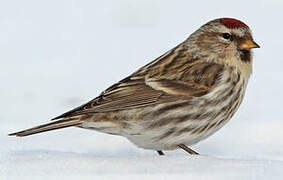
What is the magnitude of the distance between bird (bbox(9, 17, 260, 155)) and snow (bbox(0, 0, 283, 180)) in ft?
0.62

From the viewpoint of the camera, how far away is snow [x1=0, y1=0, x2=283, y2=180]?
4539 mm

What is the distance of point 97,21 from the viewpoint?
9.68 metres

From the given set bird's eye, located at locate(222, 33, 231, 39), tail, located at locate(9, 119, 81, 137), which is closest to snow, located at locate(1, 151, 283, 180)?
tail, located at locate(9, 119, 81, 137)

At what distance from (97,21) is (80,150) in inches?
159

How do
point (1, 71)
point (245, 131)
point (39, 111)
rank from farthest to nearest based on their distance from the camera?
point (1, 71) < point (39, 111) < point (245, 131)

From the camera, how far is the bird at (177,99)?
5320mm

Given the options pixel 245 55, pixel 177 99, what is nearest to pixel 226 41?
pixel 245 55

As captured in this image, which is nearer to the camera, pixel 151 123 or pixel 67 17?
pixel 151 123

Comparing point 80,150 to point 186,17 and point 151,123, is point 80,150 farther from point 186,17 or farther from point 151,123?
point 186,17

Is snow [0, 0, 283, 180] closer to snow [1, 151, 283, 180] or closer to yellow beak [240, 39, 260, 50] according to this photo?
snow [1, 151, 283, 180]

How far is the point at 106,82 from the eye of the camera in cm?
780

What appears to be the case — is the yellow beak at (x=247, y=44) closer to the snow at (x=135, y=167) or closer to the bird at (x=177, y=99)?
the bird at (x=177, y=99)

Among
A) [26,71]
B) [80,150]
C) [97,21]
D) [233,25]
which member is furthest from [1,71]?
[233,25]

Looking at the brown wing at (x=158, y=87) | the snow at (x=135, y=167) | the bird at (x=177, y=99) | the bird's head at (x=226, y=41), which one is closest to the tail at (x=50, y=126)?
the bird at (x=177, y=99)
